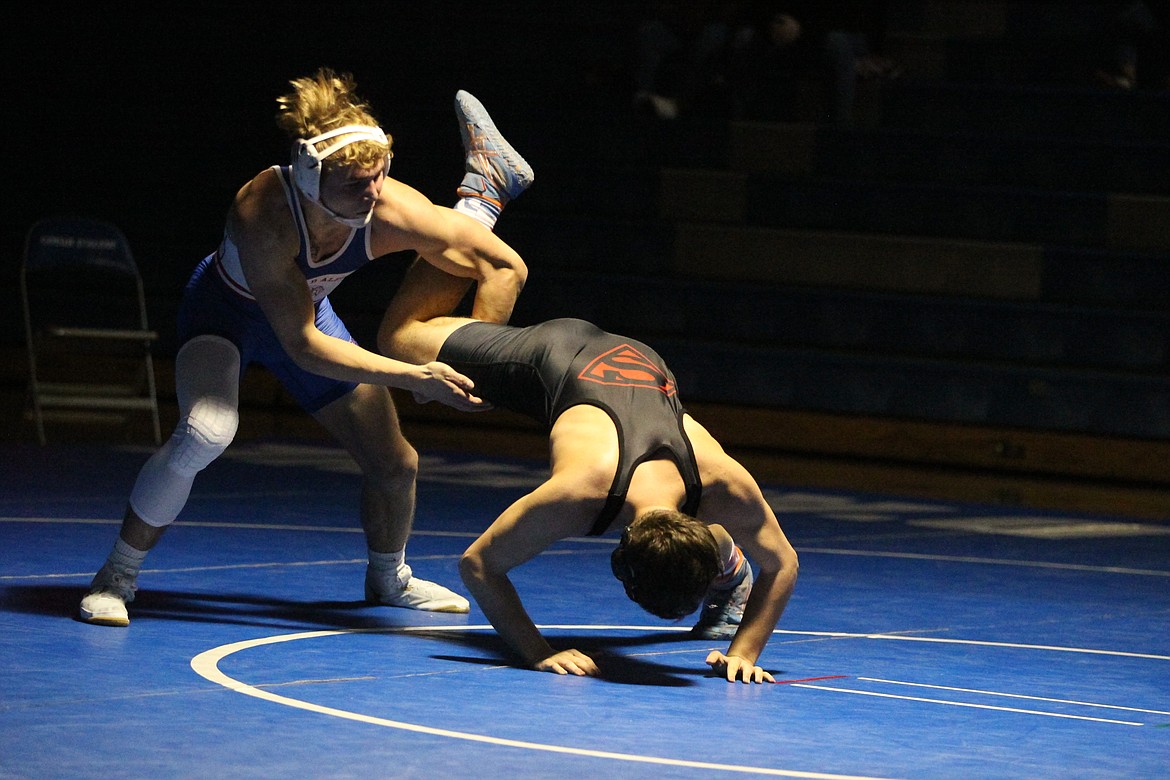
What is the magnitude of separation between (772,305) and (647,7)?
270 centimetres

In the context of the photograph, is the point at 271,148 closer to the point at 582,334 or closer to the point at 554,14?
the point at 554,14

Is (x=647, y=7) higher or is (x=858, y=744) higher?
(x=647, y=7)

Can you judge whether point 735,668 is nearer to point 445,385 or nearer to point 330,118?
point 445,385

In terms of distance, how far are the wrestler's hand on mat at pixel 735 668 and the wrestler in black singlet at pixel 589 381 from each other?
1.07ft

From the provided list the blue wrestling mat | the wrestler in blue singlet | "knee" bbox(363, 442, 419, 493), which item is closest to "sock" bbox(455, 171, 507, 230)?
the wrestler in blue singlet

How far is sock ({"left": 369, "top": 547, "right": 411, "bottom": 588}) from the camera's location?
15.8 ft

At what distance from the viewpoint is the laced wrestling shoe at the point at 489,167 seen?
4.91m

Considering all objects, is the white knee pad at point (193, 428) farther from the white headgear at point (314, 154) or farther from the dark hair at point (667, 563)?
the dark hair at point (667, 563)

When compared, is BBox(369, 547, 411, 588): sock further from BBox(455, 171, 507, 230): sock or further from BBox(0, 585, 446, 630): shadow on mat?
BBox(455, 171, 507, 230): sock

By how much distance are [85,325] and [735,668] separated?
6.96m

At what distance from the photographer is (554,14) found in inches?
445

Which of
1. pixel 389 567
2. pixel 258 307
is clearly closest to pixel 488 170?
pixel 258 307

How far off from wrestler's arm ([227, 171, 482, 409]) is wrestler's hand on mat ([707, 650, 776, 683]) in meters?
0.73

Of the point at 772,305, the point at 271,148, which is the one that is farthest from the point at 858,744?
the point at 271,148
